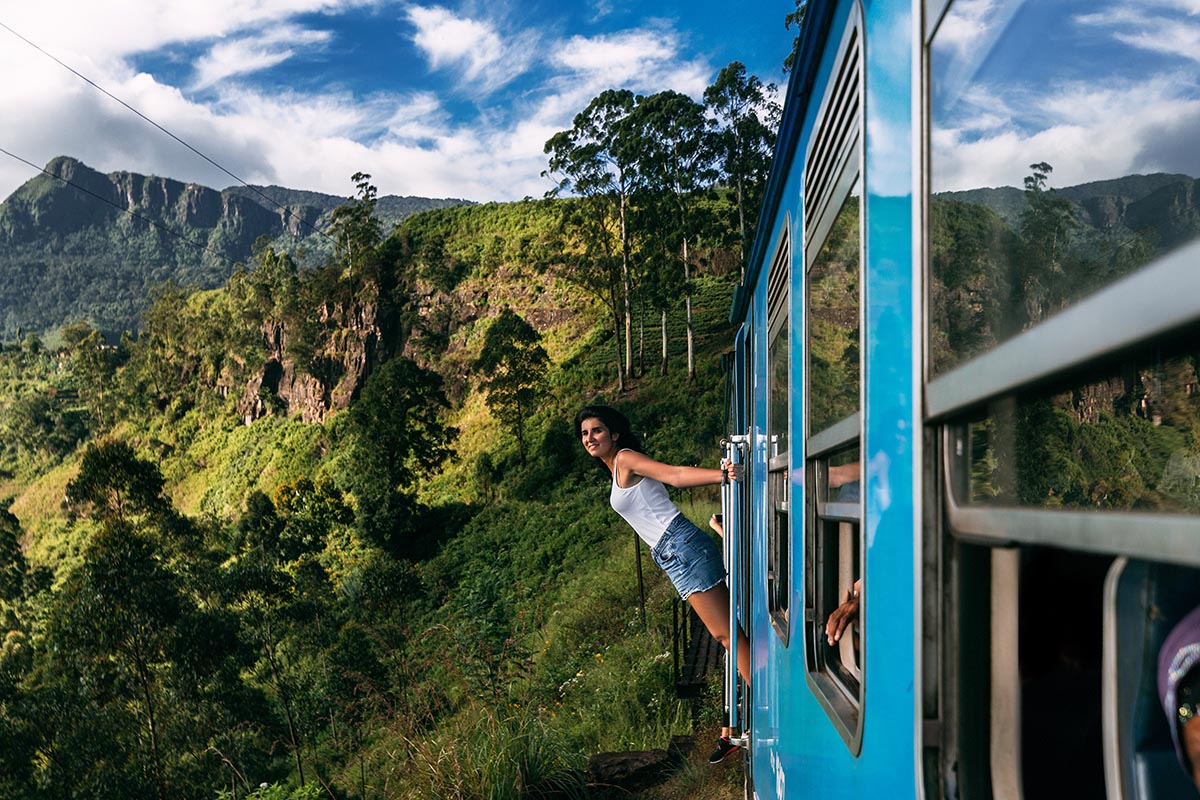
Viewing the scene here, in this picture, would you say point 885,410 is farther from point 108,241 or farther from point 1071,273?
point 108,241

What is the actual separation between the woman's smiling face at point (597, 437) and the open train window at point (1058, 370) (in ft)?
9.88

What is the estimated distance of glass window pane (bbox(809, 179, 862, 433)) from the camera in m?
1.17

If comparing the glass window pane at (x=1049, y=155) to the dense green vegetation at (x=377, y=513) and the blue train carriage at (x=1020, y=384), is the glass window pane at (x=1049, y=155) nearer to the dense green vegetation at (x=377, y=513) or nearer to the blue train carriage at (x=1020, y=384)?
the blue train carriage at (x=1020, y=384)

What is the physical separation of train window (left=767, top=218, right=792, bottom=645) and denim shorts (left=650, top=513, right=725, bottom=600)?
1.05 meters

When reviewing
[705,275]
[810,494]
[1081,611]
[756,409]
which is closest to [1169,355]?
[1081,611]

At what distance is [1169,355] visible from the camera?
46 cm

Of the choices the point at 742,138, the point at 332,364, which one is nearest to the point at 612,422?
the point at 742,138

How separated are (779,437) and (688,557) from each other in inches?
55.4

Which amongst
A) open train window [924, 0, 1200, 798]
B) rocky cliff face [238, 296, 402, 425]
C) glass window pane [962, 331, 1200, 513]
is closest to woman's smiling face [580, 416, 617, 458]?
open train window [924, 0, 1200, 798]

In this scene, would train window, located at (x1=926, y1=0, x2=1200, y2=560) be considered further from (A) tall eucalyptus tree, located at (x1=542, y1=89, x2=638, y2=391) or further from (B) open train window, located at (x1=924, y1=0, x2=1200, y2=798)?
(A) tall eucalyptus tree, located at (x1=542, y1=89, x2=638, y2=391)

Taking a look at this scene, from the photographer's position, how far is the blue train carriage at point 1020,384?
0.47 m

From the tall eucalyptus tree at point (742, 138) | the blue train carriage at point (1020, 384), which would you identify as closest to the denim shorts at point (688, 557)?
the blue train carriage at point (1020, 384)

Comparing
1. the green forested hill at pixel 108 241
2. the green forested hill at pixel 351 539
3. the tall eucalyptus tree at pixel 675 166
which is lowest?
the green forested hill at pixel 351 539

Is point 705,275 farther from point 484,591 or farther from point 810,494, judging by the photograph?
point 810,494
